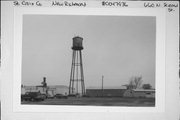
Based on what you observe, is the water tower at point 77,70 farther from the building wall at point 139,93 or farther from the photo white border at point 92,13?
the building wall at point 139,93

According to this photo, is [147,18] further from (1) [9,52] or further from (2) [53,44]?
(1) [9,52]

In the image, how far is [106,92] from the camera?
7.49ft

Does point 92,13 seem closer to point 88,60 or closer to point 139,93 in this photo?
point 88,60

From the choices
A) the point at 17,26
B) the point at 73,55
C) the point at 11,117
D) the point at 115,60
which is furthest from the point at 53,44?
the point at 11,117

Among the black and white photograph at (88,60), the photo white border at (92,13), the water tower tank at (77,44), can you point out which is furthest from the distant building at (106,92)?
the water tower tank at (77,44)

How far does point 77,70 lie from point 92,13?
60cm

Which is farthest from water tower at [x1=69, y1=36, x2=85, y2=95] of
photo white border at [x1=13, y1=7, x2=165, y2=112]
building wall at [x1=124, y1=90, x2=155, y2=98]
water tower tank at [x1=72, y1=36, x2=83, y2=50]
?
building wall at [x1=124, y1=90, x2=155, y2=98]

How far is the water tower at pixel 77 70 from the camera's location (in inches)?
90.4

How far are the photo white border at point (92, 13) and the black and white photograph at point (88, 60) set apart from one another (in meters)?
0.04

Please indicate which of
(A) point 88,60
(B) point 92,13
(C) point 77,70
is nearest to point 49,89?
(C) point 77,70

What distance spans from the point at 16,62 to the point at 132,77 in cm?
119

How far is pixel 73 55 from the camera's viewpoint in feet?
7.64

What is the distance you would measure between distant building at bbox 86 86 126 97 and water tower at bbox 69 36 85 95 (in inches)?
3.1

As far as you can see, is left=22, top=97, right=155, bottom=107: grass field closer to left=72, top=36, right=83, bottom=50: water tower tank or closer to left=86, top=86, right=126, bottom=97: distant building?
left=86, top=86, right=126, bottom=97: distant building
